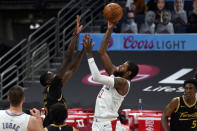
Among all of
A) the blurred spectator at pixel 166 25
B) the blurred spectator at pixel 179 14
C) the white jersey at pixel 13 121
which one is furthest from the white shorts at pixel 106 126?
the blurred spectator at pixel 179 14

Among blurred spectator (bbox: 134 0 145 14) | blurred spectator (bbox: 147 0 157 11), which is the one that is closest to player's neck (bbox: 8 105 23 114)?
blurred spectator (bbox: 147 0 157 11)

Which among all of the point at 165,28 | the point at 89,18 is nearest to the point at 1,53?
the point at 89,18

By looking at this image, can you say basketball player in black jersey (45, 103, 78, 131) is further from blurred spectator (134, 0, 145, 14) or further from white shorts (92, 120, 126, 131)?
blurred spectator (134, 0, 145, 14)

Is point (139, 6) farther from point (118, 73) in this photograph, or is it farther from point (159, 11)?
point (118, 73)

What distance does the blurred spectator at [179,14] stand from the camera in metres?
13.0

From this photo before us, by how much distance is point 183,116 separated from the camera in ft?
22.4

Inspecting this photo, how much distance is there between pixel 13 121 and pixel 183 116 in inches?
109

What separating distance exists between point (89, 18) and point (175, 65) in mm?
3887

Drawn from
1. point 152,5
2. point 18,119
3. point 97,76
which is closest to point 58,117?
point 18,119

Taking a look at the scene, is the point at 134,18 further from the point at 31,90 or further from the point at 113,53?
the point at 31,90

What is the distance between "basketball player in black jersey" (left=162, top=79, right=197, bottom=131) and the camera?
6801mm

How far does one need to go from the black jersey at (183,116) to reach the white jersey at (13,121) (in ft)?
8.41

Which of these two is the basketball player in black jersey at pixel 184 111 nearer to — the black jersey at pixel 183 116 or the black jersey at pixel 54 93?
the black jersey at pixel 183 116

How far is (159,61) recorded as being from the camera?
12234 mm
